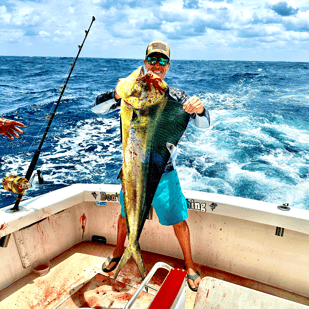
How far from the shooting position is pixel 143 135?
158 centimetres

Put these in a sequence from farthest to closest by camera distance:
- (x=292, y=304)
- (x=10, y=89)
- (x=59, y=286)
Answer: (x=10, y=89) → (x=59, y=286) → (x=292, y=304)

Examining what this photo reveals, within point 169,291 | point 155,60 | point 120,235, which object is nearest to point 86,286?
point 120,235

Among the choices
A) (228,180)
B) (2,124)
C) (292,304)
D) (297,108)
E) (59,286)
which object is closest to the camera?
(292,304)

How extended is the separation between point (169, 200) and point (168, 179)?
0.15 meters

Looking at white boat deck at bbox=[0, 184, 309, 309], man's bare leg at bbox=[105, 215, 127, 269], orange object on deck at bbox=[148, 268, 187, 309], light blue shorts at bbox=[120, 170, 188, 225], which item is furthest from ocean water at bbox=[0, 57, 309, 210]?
orange object on deck at bbox=[148, 268, 187, 309]

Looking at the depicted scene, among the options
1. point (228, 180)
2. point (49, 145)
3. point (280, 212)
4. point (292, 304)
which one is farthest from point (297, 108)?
point (292, 304)

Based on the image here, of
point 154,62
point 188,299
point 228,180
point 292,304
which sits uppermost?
point 154,62

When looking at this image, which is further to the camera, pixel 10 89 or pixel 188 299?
pixel 10 89

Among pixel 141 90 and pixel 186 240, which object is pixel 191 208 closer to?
pixel 186 240

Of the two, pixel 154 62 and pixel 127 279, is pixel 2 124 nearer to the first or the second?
pixel 154 62

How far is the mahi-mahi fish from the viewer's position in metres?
1.48

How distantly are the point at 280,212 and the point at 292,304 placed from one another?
79 centimetres

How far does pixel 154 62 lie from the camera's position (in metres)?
1.78

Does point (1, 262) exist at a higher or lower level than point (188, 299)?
higher
